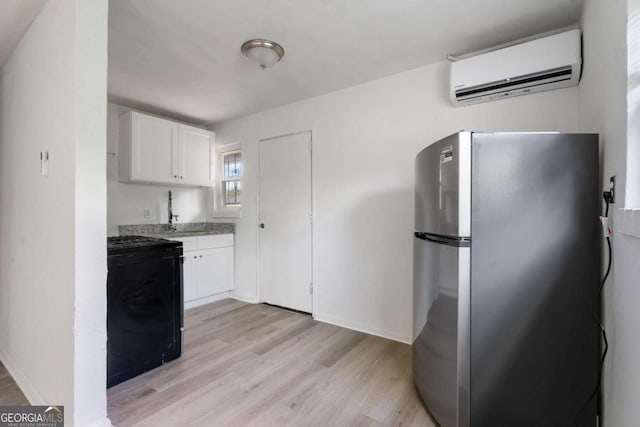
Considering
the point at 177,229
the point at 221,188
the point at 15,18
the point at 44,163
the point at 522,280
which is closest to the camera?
the point at 522,280

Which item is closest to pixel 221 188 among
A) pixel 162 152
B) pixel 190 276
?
pixel 162 152

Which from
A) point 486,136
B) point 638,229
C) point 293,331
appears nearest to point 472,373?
point 638,229

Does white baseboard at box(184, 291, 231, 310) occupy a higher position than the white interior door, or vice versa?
the white interior door

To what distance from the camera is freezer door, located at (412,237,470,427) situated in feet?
4.47

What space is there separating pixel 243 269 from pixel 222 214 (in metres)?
0.86

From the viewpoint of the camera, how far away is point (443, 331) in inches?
57.9

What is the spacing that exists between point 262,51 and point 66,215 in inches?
63.8

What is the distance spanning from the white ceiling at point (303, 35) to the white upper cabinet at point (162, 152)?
0.50m

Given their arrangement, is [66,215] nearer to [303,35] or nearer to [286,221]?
[303,35]

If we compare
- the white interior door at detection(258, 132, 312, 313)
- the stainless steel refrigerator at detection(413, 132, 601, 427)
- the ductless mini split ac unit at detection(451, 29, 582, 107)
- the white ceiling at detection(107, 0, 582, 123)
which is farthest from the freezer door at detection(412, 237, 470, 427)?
the white interior door at detection(258, 132, 312, 313)

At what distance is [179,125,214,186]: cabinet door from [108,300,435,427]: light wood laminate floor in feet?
6.32

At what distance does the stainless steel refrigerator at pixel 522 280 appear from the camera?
1.27m

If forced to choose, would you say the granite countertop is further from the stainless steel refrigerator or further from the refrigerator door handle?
the stainless steel refrigerator

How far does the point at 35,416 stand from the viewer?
1549 millimetres
